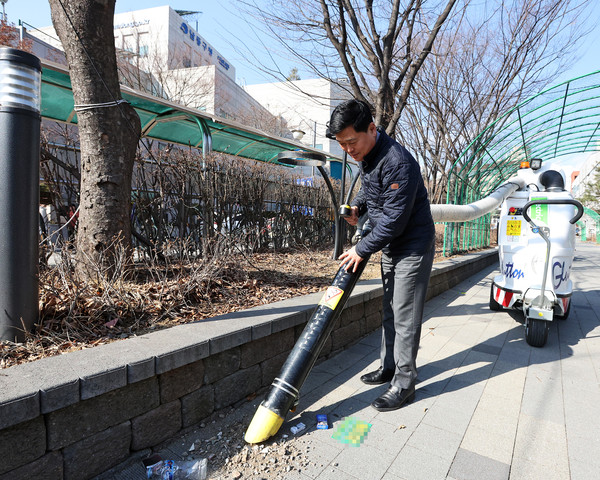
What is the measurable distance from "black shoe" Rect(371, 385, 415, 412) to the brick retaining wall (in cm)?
81

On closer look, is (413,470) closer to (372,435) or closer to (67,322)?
(372,435)

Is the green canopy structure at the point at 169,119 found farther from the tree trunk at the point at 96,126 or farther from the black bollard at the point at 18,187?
the black bollard at the point at 18,187

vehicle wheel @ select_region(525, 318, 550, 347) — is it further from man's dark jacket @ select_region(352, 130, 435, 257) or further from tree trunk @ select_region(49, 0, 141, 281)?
tree trunk @ select_region(49, 0, 141, 281)

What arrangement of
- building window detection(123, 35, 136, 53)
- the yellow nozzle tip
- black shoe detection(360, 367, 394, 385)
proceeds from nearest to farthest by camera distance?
1. the yellow nozzle tip
2. black shoe detection(360, 367, 394, 385)
3. building window detection(123, 35, 136, 53)

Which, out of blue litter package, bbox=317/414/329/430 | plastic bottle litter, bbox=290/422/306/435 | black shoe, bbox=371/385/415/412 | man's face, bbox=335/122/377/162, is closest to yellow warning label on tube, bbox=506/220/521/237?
black shoe, bbox=371/385/415/412

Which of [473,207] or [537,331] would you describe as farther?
[473,207]

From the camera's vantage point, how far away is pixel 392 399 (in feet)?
8.59

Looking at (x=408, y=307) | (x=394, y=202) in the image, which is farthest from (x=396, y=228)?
(x=408, y=307)

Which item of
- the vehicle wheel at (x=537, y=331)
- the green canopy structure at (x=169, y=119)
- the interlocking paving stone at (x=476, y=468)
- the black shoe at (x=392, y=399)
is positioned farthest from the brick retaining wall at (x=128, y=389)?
the green canopy structure at (x=169, y=119)

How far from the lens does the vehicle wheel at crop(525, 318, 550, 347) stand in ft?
12.8

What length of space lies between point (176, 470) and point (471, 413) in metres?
1.98

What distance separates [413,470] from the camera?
2.01 metres

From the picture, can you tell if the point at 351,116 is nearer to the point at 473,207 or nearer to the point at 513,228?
the point at 513,228

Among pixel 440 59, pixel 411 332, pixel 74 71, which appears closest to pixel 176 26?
pixel 440 59
